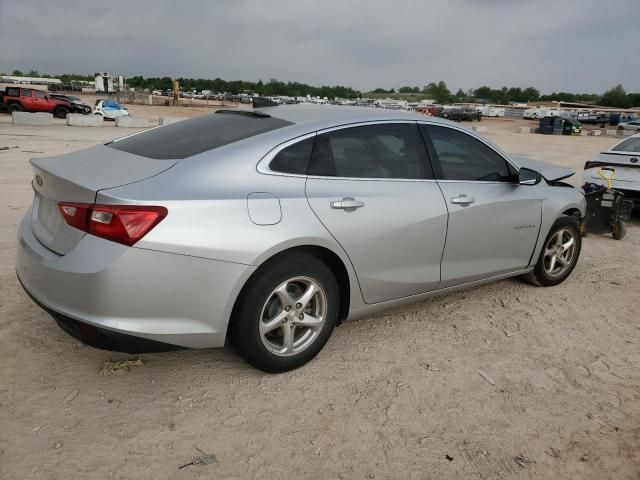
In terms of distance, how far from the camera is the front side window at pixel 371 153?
3.26 m

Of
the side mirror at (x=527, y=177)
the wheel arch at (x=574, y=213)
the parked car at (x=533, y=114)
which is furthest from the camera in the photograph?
the parked car at (x=533, y=114)

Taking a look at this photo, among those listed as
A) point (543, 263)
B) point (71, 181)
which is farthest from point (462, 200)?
point (71, 181)

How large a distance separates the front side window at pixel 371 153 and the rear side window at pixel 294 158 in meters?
0.04

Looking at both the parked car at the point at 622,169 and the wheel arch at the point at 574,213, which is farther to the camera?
the parked car at the point at 622,169

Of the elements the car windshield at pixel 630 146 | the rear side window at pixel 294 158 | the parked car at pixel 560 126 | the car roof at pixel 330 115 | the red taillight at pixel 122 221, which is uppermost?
the parked car at pixel 560 126

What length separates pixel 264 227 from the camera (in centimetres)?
281

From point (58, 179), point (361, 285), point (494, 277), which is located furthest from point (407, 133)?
point (58, 179)

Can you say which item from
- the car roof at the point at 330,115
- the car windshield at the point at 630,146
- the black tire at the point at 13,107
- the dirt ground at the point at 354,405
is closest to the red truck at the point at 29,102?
the black tire at the point at 13,107

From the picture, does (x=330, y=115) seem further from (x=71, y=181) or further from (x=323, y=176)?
(x=71, y=181)

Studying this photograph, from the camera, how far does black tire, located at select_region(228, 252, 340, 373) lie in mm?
2859

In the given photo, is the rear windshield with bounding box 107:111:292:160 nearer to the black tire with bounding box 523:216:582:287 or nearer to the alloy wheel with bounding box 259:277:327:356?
the alloy wheel with bounding box 259:277:327:356

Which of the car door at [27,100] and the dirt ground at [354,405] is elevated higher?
the car door at [27,100]

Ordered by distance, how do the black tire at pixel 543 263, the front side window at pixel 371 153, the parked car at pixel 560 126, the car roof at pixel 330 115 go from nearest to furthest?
the front side window at pixel 371 153, the car roof at pixel 330 115, the black tire at pixel 543 263, the parked car at pixel 560 126

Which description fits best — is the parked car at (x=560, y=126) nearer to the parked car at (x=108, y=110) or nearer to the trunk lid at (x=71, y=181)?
the parked car at (x=108, y=110)
